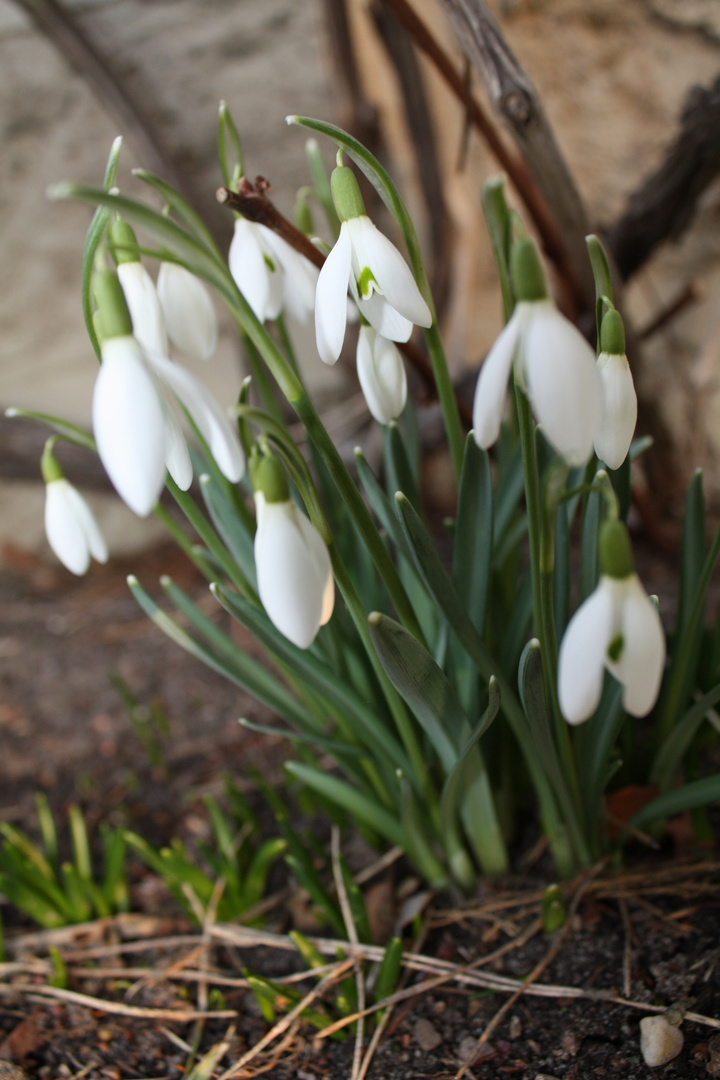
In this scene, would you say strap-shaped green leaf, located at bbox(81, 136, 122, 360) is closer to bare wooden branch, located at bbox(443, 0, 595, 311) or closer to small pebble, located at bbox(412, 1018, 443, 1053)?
bare wooden branch, located at bbox(443, 0, 595, 311)

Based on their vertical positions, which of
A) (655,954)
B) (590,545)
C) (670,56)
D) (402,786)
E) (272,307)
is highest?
(670,56)

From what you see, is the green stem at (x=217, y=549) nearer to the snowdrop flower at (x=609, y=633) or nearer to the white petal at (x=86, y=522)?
the white petal at (x=86, y=522)

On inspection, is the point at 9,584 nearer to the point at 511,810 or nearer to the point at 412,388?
the point at 412,388

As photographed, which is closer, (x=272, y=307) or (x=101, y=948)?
(x=272, y=307)

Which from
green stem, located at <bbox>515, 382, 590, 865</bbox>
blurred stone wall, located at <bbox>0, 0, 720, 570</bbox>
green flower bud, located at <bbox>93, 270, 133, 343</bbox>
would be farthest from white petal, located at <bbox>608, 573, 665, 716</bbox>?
blurred stone wall, located at <bbox>0, 0, 720, 570</bbox>

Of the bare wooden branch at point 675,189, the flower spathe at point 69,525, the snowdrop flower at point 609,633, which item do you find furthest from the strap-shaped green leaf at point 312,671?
the bare wooden branch at point 675,189

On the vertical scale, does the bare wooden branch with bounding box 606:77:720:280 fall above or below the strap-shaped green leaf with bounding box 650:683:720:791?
above

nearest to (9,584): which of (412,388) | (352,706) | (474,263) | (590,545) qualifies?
(412,388)
